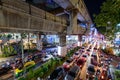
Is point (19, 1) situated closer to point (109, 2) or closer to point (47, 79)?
point (109, 2)

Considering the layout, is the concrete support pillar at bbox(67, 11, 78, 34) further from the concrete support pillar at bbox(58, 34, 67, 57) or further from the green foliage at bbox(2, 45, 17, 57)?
the green foliage at bbox(2, 45, 17, 57)

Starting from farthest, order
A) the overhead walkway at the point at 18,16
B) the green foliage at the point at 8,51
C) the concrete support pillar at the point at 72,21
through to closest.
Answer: the green foliage at the point at 8,51 → the concrete support pillar at the point at 72,21 → the overhead walkway at the point at 18,16

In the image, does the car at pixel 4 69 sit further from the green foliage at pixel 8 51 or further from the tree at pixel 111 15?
the tree at pixel 111 15

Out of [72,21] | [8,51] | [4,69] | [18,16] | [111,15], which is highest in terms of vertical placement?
[72,21]

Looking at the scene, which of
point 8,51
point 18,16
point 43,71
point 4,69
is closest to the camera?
point 18,16

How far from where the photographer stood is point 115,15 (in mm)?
9438

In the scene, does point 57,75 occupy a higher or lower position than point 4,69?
higher

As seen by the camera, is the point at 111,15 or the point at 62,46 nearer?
the point at 111,15

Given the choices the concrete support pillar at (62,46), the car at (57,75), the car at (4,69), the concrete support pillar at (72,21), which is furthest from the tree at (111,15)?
the concrete support pillar at (62,46)

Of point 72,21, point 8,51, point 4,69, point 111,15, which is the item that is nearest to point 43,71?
point 4,69

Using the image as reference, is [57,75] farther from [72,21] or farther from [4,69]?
[4,69]

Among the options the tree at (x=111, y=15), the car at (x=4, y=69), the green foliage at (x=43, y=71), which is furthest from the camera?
the car at (x=4, y=69)

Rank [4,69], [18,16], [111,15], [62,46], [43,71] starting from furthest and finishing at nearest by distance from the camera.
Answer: [62,46] < [4,69] < [43,71] < [111,15] < [18,16]

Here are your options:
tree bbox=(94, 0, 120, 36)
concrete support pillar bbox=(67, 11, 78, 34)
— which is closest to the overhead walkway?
tree bbox=(94, 0, 120, 36)
